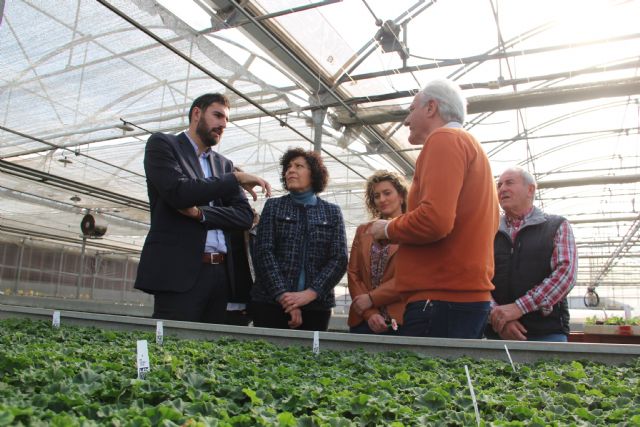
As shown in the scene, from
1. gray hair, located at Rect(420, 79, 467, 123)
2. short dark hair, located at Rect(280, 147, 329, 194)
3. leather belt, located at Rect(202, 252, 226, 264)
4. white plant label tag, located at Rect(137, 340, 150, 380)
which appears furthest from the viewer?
short dark hair, located at Rect(280, 147, 329, 194)

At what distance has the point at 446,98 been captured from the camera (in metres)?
2.13

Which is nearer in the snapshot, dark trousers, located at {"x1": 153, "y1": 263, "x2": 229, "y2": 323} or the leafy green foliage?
the leafy green foliage

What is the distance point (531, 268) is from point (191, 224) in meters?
1.62

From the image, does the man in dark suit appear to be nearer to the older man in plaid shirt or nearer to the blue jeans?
the blue jeans

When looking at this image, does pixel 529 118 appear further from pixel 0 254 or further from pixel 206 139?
pixel 0 254

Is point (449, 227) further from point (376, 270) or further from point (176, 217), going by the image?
point (176, 217)

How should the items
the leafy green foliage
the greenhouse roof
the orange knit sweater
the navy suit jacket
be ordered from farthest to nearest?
the greenhouse roof
the navy suit jacket
the orange knit sweater
the leafy green foliage

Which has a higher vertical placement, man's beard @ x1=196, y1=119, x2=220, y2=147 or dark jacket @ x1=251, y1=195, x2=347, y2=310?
man's beard @ x1=196, y1=119, x2=220, y2=147

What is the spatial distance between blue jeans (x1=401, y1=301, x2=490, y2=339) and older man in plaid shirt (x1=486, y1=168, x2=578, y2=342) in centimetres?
68

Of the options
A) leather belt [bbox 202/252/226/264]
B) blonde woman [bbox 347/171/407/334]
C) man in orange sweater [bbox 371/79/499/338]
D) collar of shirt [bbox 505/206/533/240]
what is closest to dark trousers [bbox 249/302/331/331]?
blonde woman [bbox 347/171/407/334]

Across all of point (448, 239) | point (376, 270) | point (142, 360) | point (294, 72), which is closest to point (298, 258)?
point (376, 270)

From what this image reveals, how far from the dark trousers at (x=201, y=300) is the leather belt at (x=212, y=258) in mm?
15

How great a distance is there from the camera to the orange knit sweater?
6.15 ft

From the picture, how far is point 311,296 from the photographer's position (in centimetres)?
257
